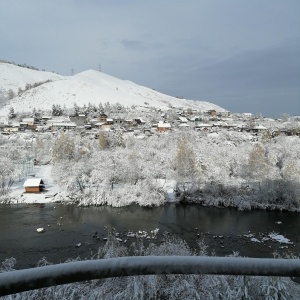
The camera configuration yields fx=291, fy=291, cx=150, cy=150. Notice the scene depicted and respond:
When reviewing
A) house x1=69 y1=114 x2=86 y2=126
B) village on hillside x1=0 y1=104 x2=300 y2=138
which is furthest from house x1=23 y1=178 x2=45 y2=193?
house x1=69 y1=114 x2=86 y2=126

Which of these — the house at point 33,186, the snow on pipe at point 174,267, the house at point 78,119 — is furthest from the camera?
the house at point 78,119

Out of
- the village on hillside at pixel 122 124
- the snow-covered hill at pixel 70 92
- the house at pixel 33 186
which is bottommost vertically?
the house at pixel 33 186

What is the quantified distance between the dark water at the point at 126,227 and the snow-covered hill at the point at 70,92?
4490cm

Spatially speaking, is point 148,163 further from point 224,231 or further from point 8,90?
point 8,90

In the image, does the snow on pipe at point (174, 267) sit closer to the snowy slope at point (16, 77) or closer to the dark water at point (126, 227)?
the dark water at point (126, 227)

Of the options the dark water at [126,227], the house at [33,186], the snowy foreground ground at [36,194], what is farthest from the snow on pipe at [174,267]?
the house at [33,186]

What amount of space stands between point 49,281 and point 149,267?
0.30 metres

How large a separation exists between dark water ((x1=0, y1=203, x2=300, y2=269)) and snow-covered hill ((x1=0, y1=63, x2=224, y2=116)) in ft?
147

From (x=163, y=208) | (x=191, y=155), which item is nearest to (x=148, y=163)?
(x=191, y=155)

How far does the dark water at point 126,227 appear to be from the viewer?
10227mm

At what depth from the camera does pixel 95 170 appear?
1947cm

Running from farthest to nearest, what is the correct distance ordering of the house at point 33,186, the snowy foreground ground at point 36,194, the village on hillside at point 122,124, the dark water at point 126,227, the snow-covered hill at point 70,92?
the snow-covered hill at point 70,92 → the village on hillside at point 122,124 → the house at point 33,186 → the snowy foreground ground at point 36,194 → the dark water at point 126,227

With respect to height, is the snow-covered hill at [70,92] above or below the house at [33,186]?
above

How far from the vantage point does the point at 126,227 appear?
42.1 feet
